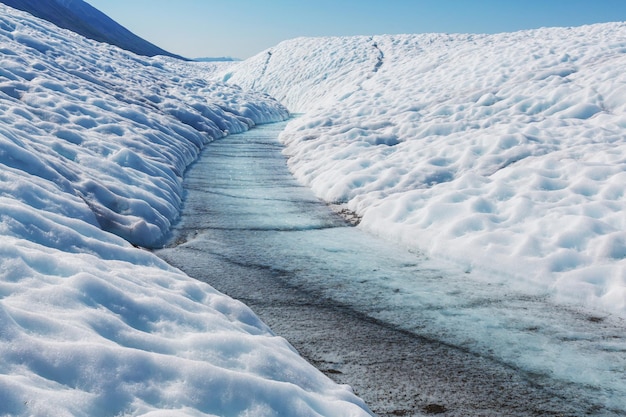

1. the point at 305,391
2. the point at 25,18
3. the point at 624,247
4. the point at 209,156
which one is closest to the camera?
the point at 305,391

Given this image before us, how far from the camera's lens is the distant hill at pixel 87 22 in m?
104

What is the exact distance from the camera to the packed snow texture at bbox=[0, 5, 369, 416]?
236cm

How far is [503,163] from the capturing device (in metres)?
8.63

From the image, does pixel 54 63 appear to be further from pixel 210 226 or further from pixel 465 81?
pixel 465 81

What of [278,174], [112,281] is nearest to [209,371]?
[112,281]

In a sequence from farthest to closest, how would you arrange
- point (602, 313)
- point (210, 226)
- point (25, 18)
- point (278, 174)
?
point (25, 18)
point (278, 174)
point (210, 226)
point (602, 313)

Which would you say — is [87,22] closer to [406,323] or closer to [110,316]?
[406,323]

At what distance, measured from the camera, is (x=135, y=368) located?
8.32 ft

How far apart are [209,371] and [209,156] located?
1096 cm

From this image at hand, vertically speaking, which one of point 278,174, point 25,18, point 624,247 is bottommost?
point 278,174

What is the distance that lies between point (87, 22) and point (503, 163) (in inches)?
5438

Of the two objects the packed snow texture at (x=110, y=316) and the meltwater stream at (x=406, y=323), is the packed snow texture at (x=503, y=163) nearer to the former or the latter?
the meltwater stream at (x=406, y=323)

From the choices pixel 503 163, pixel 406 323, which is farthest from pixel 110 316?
pixel 503 163

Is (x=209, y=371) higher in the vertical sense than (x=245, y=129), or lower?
lower
